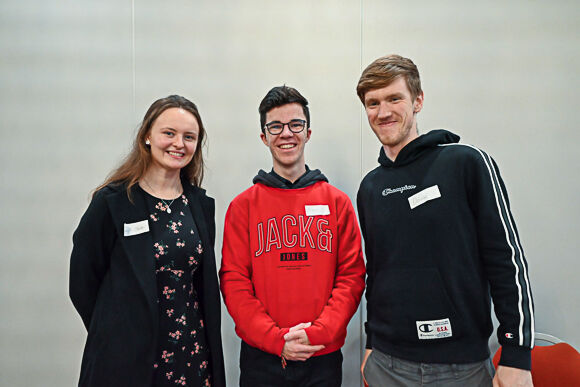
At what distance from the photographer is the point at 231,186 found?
2.33m

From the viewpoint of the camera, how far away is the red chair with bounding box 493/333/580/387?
1.97 meters

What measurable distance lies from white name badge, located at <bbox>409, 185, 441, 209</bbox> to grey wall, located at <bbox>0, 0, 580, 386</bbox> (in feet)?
2.93

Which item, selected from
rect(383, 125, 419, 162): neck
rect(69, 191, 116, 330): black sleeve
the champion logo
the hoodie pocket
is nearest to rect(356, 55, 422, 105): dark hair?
rect(383, 125, 419, 162): neck

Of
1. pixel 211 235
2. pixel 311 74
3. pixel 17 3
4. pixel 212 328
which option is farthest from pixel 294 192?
pixel 17 3

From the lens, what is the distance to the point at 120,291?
1.49 meters

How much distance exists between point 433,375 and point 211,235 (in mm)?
1072

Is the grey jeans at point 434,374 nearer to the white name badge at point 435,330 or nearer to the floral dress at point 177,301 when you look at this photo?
the white name badge at point 435,330

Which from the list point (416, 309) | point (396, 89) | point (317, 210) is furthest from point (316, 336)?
point (396, 89)

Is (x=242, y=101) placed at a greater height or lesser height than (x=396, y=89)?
greater

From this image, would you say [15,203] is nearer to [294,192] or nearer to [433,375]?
[294,192]

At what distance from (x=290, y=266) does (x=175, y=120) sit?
824mm

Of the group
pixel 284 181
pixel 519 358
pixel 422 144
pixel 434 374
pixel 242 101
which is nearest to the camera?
pixel 519 358

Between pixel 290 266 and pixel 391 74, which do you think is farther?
pixel 290 266

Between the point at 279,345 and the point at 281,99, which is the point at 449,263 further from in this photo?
the point at 281,99
